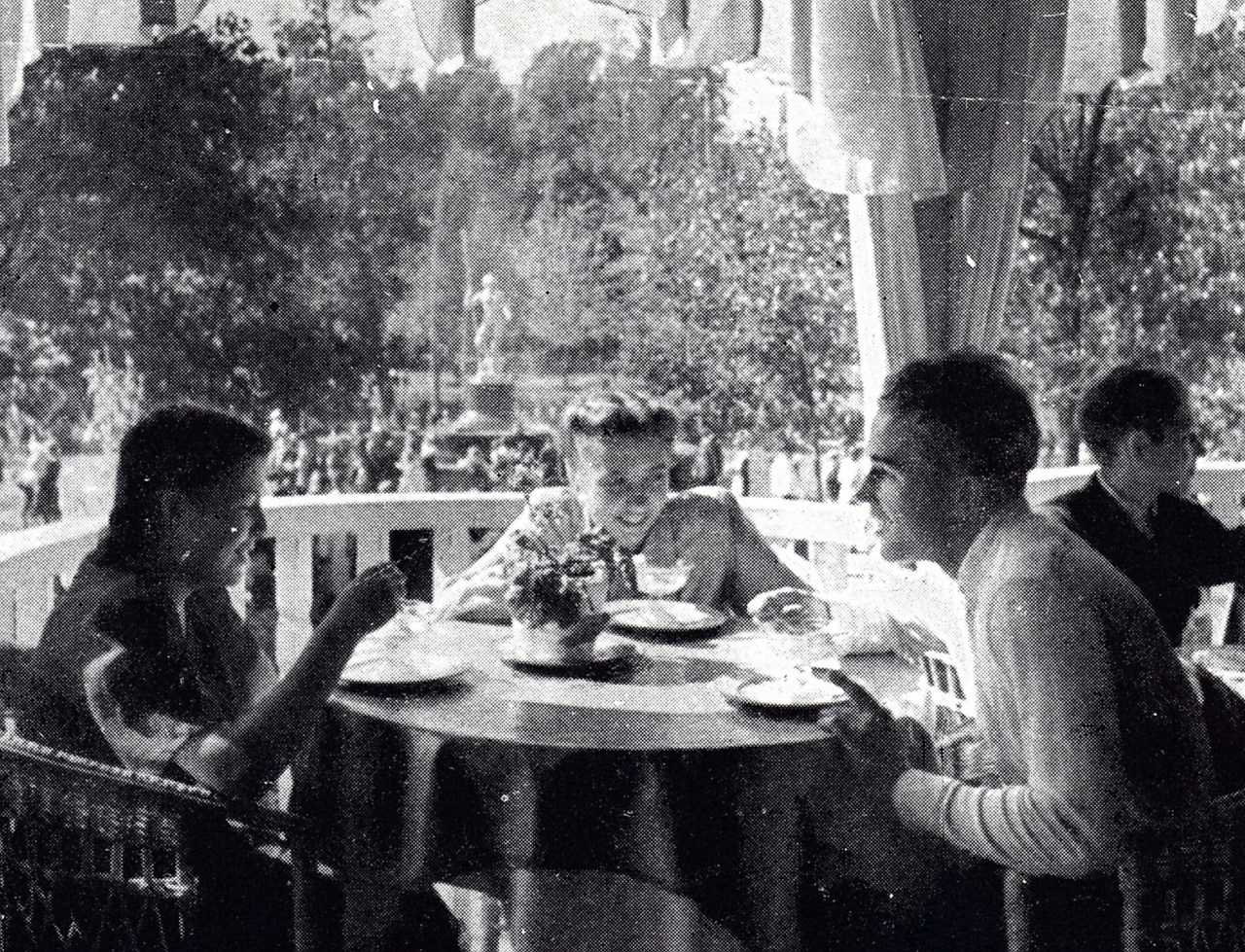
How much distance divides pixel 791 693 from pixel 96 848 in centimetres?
101

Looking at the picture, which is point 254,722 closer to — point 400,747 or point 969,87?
point 400,747

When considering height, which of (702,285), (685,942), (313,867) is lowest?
(685,942)

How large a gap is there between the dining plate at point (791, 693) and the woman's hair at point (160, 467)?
803 millimetres

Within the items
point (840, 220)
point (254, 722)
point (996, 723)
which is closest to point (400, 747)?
point (254, 722)

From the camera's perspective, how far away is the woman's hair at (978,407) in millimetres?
1532

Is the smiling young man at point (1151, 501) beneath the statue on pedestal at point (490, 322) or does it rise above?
beneath

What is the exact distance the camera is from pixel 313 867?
171 cm

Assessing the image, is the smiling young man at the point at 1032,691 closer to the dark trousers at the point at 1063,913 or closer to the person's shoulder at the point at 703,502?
the dark trousers at the point at 1063,913

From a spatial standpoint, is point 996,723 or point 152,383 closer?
point 996,723

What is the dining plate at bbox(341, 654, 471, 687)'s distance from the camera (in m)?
1.75

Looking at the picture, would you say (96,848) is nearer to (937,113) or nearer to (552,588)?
(552,588)

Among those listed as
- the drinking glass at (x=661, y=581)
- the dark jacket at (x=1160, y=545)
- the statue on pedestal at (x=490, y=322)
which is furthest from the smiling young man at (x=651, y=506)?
the dark jacket at (x=1160, y=545)

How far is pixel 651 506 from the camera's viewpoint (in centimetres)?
282

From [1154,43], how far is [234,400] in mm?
2009
